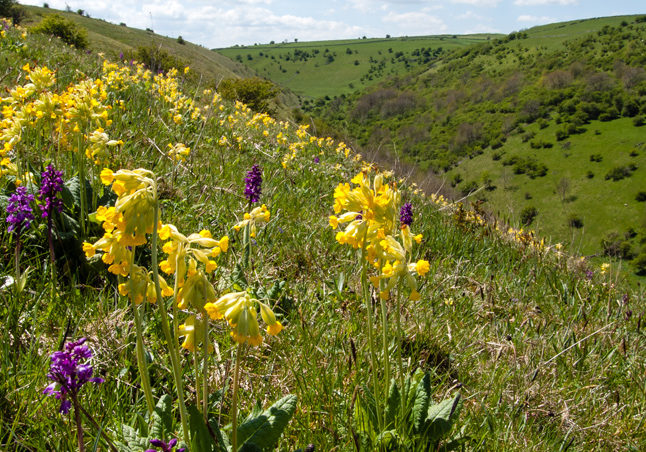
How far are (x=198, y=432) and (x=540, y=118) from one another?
13170 cm

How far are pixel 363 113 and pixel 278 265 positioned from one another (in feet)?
408

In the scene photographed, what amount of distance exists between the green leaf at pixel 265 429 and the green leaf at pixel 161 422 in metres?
0.20

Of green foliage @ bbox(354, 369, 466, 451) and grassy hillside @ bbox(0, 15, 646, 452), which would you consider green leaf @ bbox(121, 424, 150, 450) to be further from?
green foliage @ bbox(354, 369, 466, 451)

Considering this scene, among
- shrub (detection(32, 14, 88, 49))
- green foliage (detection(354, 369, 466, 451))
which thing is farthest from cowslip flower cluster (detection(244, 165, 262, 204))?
shrub (detection(32, 14, 88, 49))

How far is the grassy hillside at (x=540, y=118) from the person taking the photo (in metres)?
85.7

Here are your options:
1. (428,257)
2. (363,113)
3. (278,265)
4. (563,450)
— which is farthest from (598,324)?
(363,113)

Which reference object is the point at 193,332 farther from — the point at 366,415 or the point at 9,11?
the point at 9,11

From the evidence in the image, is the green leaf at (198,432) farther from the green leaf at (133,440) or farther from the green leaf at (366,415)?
the green leaf at (366,415)

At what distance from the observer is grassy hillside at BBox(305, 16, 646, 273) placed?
85.7 meters

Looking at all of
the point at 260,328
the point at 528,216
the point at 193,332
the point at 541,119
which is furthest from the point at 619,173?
the point at 193,332

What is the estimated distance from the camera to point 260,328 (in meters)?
2.26

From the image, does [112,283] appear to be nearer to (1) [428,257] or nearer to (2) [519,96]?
(1) [428,257]

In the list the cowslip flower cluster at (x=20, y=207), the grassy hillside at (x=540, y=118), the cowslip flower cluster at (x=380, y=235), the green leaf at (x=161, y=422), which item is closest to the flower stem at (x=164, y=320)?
the green leaf at (x=161, y=422)

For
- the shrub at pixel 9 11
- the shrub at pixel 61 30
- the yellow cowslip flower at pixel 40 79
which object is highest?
the shrub at pixel 9 11
